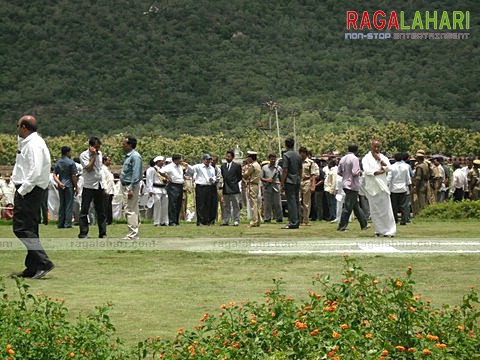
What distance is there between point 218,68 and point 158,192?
58.1 metres

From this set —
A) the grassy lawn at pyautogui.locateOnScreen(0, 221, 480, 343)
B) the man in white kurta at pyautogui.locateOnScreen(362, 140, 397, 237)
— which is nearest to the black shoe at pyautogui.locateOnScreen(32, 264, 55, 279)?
the grassy lawn at pyautogui.locateOnScreen(0, 221, 480, 343)

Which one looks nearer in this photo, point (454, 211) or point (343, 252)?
point (343, 252)

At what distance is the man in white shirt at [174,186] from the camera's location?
24.7m

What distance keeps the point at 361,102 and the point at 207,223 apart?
52143mm

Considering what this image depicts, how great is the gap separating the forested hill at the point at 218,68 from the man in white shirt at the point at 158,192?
142ft

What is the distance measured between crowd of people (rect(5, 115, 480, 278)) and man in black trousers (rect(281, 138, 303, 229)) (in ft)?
0.07

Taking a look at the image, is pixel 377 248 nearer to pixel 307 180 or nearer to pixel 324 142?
pixel 307 180

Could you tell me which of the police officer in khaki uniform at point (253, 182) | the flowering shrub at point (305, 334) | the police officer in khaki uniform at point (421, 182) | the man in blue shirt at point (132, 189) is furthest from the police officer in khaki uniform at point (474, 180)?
the flowering shrub at point (305, 334)

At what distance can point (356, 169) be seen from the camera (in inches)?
787

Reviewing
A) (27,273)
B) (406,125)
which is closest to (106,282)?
(27,273)

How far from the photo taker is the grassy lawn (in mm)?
9797

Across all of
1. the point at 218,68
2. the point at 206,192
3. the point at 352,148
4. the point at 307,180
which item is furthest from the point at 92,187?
the point at 218,68

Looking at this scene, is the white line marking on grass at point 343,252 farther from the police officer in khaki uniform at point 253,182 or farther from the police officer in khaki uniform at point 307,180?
the police officer in khaki uniform at point 307,180

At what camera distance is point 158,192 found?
2509cm
